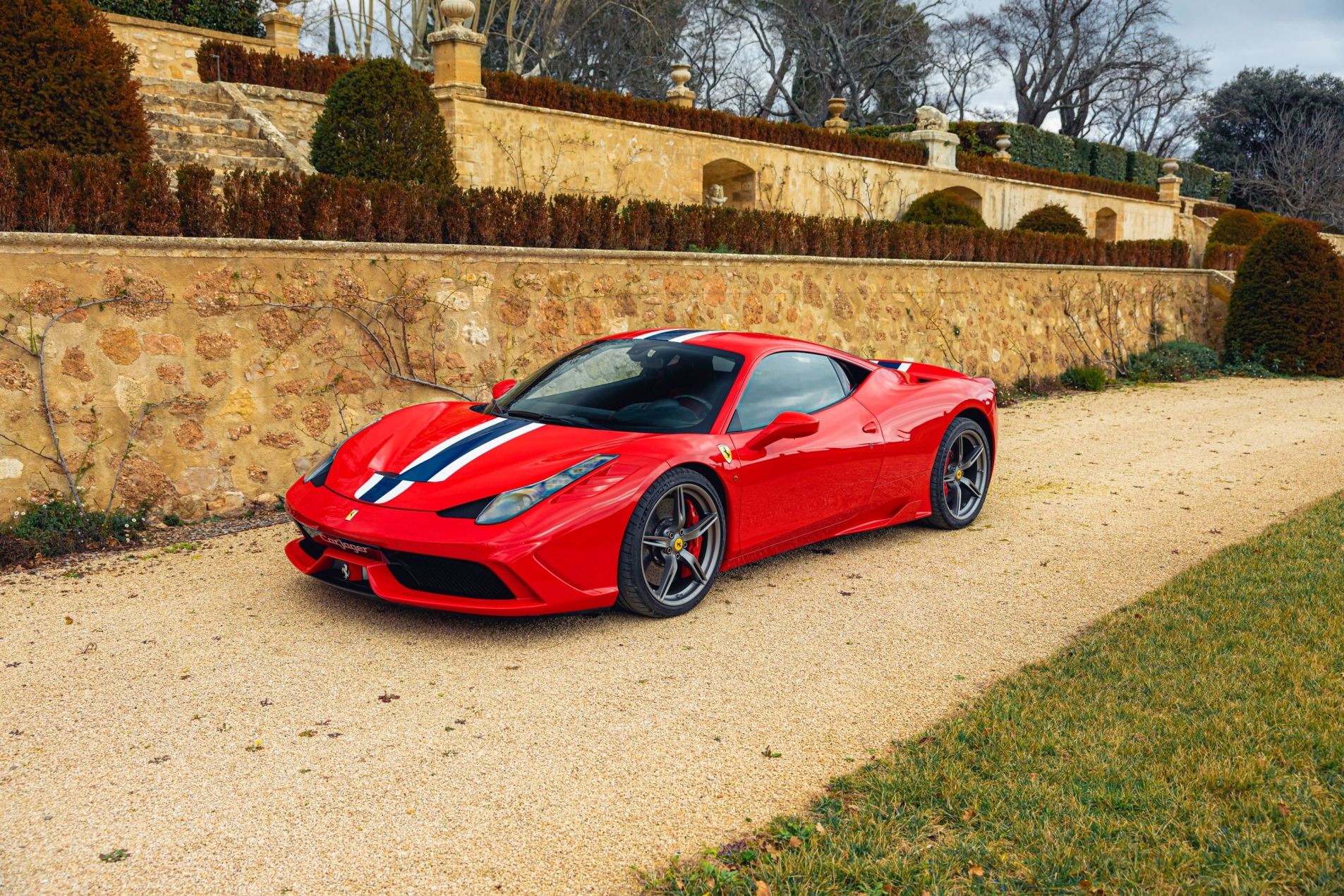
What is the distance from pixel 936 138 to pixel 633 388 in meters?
19.7

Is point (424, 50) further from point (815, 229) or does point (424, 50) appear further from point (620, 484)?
point (620, 484)

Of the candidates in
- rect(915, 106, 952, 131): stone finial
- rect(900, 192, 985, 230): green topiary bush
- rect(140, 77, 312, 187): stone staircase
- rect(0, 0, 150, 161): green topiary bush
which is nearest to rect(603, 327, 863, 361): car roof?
rect(0, 0, 150, 161): green topiary bush

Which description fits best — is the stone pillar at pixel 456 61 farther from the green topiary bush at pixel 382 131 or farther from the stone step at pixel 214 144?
the green topiary bush at pixel 382 131

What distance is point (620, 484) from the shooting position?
4.57m

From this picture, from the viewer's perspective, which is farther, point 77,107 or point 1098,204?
point 1098,204

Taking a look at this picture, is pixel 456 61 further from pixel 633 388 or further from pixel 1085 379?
pixel 633 388

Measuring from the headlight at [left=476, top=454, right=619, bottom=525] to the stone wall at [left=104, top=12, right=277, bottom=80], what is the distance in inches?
703

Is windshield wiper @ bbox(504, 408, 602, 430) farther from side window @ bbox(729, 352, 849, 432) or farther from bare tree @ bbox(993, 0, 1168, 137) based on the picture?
bare tree @ bbox(993, 0, 1168, 137)

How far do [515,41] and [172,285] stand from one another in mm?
23151

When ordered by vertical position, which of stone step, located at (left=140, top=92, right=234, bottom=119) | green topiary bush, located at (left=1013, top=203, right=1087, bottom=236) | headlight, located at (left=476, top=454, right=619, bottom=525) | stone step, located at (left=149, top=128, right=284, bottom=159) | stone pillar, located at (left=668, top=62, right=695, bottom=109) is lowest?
headlight, located at (left=476, top=454, right=619, bottom=525)

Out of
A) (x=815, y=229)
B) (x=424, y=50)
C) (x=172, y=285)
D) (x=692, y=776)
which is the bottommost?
(x=692, y=776)

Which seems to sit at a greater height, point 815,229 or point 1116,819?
point 815,229

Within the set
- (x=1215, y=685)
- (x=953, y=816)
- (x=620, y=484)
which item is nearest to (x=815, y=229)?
(x=620, y=484)

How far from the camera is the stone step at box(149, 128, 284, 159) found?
12203mm
